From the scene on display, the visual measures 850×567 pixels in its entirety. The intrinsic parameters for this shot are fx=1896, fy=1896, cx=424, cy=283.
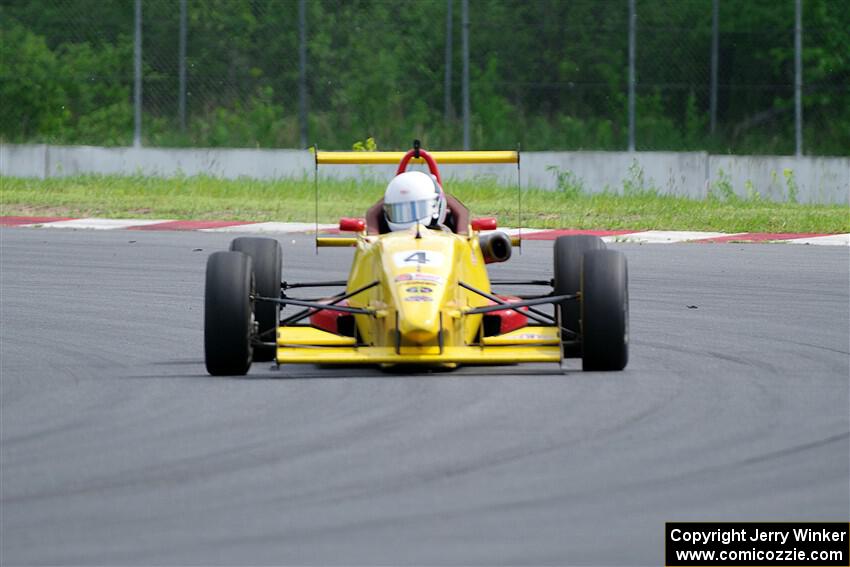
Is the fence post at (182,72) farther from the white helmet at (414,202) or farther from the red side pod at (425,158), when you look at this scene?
the white helmet at (414,202)

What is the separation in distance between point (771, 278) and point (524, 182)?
10387 millimetres

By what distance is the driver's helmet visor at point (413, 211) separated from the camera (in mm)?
10820

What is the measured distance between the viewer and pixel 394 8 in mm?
27938

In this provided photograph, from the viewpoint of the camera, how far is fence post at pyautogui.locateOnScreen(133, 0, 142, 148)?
27.1m

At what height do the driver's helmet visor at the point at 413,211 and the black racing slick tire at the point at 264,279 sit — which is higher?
the driver's helmet visor at the point at 413,211

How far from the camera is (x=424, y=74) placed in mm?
27375

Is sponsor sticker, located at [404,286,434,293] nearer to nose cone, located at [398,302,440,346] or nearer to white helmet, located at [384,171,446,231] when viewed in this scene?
nose cone, located at [398,302,440,346]

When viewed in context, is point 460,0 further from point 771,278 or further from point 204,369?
point 204,369

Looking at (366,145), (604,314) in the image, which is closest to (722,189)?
(366,145)

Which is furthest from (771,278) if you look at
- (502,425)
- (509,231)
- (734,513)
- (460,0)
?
(460,0)

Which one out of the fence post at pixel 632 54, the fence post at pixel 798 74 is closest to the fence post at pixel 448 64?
the fence post at pixel 632 54

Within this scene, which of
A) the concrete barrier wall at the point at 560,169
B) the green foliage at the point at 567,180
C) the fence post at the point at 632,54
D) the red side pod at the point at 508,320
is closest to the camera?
the red side pod at the point at 508,320

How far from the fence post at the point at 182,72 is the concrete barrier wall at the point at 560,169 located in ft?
2.18

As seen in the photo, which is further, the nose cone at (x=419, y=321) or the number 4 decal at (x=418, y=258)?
the number 4 decal at (x=418, y=258)
